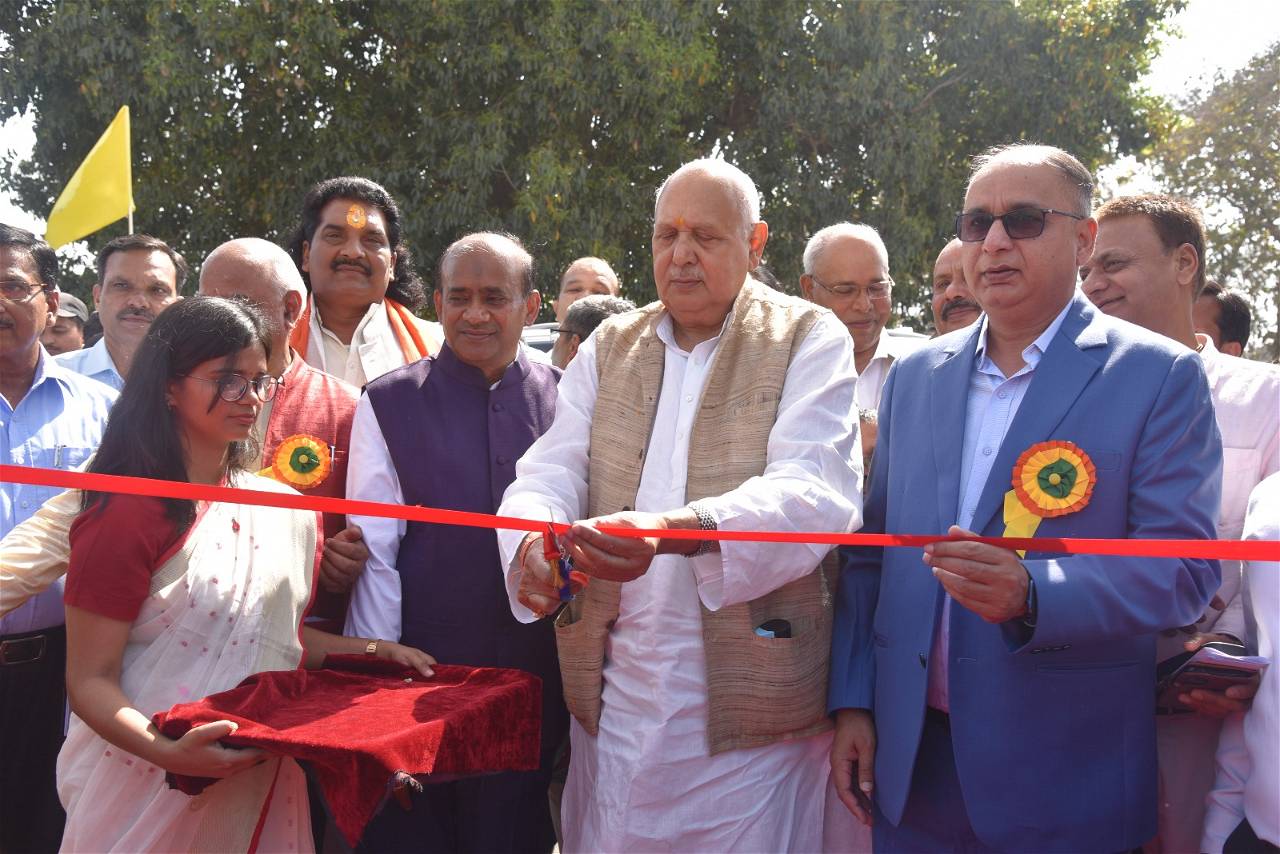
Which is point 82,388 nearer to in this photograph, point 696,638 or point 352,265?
point 352,265

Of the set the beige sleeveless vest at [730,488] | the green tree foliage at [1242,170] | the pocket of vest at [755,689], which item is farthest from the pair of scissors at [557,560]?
the green tree foliage at [1242,170]

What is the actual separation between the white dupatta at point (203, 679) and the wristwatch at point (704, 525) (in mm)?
1140

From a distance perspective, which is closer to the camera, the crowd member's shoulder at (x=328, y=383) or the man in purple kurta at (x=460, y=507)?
the man in purple kurta at (x=460, y=507)

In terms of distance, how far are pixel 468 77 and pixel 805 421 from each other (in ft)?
33.3

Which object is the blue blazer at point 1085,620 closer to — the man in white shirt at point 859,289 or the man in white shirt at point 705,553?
the man in white shirt at point 705,553

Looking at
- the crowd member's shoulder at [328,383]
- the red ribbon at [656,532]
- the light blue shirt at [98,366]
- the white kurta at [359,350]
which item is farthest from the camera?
the light blue shirt at [98,366]

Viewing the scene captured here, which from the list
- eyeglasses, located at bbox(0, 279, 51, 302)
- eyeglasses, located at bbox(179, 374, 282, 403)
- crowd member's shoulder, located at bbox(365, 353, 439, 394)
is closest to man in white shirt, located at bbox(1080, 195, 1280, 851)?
crowd member's shoulder, located at bbox(365, 353, 439, 394)

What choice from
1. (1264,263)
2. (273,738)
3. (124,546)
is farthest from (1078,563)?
(1264,263)

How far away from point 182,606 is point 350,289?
6.17 ft

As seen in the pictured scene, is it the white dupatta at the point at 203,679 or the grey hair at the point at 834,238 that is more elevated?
the grey hair at the point at 834,238

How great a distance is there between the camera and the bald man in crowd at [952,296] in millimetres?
4918

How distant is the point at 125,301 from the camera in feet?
16.2

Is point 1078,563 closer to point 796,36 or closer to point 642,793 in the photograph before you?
point 642,793

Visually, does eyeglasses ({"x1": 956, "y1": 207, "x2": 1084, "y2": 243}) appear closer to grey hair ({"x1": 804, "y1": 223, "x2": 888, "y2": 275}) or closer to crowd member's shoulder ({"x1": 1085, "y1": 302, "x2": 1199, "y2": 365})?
crowd member's shoulder ({"x1": 1085, "y1": 302, "x2": 1199, "y2": 365})
